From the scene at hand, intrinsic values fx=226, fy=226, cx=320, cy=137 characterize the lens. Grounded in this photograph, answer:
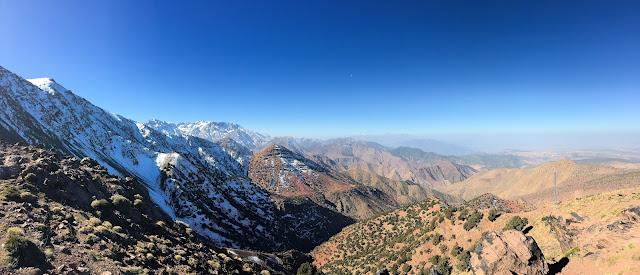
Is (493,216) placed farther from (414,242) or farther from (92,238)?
(92,238)

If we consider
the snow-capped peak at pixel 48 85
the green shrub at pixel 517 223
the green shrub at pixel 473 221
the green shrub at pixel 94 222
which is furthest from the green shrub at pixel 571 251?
the snow-capped peak at pixel 48 85

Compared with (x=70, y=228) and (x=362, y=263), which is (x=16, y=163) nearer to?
(x=70, y=228)

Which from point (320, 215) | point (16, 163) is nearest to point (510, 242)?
point (16, 163)

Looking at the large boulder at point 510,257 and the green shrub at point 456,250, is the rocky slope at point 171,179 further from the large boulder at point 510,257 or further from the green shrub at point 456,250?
the large boulder at point 510,257

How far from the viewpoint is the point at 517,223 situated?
34031 millimetres

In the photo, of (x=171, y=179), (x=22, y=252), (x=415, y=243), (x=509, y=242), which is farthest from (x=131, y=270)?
(x=171, y=179)

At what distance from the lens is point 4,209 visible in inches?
736

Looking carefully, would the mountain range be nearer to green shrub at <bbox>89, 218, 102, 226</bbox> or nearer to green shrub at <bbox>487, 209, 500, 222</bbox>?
green shrub at <bbox>89, 218, 102, 226</bbox>

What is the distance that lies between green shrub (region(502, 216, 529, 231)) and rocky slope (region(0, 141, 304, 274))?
4001 centimetres

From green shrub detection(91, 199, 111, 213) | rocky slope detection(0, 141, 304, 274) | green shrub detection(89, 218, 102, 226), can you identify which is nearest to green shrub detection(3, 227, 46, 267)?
rocky slope detection(0, 141, 304, 274)

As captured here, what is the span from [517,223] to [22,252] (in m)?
52.3

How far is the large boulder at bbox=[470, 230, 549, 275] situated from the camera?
20350mm

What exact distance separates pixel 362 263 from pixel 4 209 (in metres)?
52.8

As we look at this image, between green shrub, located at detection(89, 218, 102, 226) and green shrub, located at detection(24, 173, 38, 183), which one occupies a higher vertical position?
green shrub, located at detection(24, 173, 38, 183)
